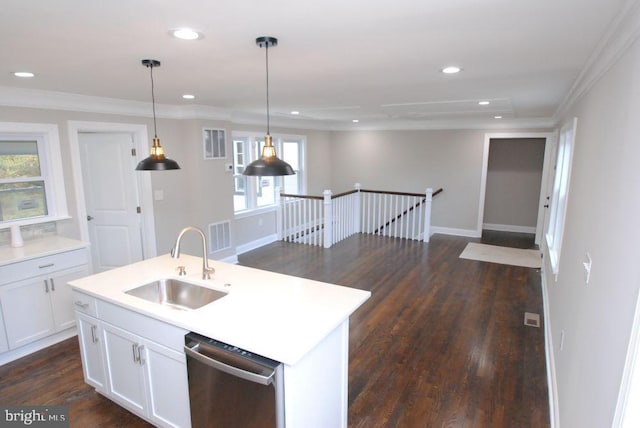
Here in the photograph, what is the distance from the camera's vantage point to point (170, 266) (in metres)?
2.94

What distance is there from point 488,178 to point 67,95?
25.8ft

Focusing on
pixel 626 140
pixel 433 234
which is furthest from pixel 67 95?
pixel 433 234

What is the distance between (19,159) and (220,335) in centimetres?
Answer: 320

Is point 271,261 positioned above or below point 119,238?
below

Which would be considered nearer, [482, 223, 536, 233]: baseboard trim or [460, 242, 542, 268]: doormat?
[460, 242, 542, 268]: doormat

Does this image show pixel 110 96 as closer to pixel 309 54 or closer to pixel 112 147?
pixel 112 147

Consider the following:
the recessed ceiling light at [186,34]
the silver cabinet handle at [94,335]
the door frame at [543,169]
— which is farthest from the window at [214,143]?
the door frame at [543,169]

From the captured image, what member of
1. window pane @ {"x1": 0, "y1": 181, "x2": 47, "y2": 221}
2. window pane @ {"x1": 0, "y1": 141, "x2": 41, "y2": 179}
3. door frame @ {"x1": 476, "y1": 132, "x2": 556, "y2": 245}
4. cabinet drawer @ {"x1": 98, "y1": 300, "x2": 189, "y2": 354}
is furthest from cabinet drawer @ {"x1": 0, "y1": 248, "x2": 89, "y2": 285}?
door frame @ {"x1": 476, "y1": 132, "x2": 556, "y2": 245}

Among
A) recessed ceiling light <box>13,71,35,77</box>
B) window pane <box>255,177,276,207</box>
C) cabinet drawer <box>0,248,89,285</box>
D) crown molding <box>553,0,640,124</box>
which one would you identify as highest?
recessed ceiling light <box>13,71,35,77</box>

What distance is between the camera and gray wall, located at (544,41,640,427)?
1.31 meters

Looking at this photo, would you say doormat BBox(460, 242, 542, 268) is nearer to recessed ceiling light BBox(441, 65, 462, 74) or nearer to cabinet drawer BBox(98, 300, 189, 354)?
recessed ceiling light BBox(441, 65, 462, 74)

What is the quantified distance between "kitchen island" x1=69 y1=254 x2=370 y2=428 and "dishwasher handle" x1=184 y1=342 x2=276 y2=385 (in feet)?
0.26

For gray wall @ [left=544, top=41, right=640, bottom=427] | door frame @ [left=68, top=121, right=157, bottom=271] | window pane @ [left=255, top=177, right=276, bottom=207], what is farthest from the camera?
window pane @ [left=255, top=177, right=276, bottom=207]

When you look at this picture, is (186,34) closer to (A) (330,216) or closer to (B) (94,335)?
(B) (94,335)
